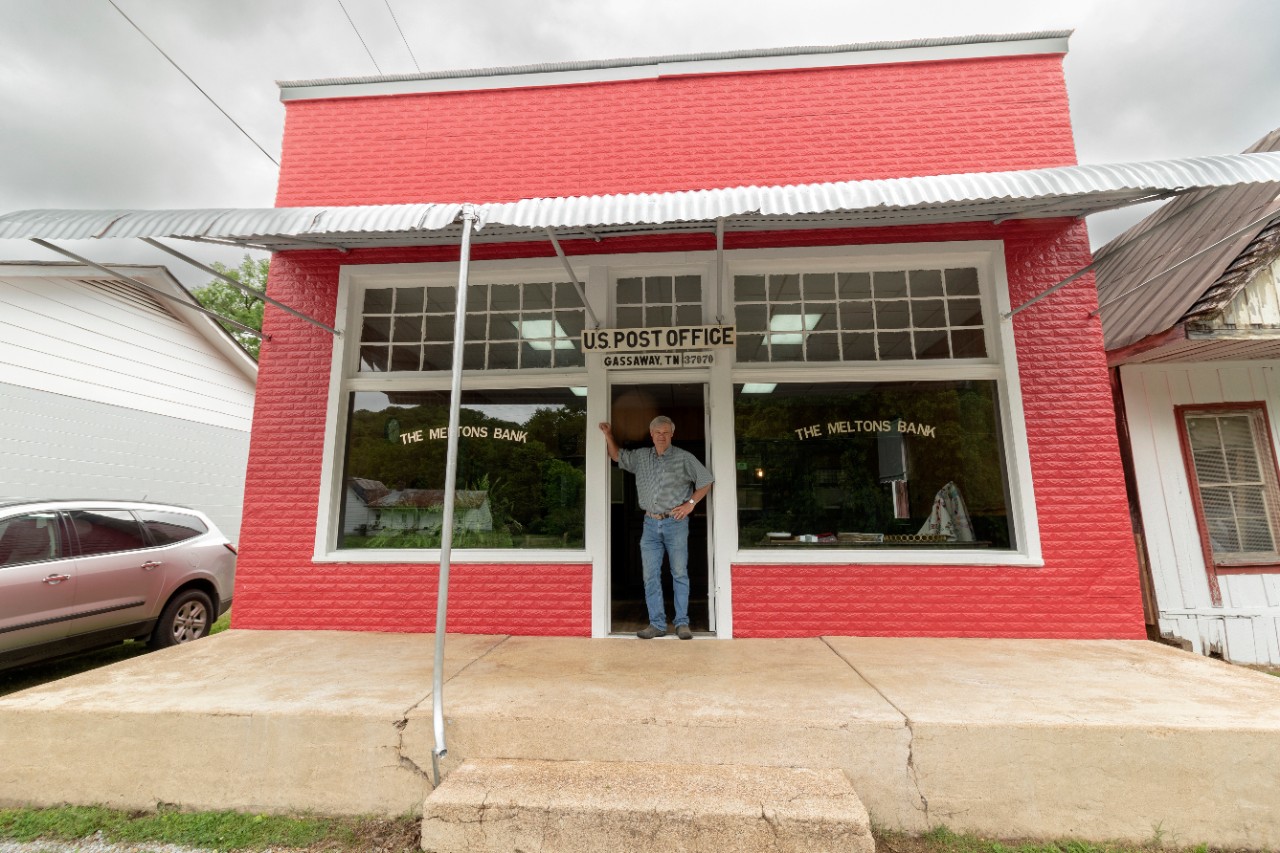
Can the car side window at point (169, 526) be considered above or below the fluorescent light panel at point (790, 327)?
below

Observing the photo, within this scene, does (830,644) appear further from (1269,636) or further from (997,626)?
(1269,636)

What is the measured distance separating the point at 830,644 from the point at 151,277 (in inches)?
389

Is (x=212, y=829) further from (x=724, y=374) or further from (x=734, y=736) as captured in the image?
(x=724, y=374)

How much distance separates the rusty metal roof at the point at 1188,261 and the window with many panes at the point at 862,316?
3.92 feet

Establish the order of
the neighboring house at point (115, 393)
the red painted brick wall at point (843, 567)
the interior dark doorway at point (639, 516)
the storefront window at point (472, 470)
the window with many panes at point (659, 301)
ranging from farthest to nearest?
the neighboring house at point (115, 393), the interior dark doorway at point (639, 516), the window with many panes at point (659, 301), the storefront window at point (472, 470), the red painted brick wall at point (843, 567)

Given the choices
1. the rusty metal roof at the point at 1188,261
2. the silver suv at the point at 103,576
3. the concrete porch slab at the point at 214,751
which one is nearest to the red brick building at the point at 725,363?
the rusty metal roof at the point at 1188,261

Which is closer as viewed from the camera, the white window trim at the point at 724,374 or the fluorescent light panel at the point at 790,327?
the white window trim at the point at 724,374

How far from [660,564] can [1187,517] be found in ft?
17.1

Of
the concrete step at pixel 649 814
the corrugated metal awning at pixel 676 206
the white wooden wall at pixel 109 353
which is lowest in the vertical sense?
the concrete step at pixel 649 814

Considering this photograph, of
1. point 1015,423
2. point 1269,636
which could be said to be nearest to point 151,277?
point 1015,423

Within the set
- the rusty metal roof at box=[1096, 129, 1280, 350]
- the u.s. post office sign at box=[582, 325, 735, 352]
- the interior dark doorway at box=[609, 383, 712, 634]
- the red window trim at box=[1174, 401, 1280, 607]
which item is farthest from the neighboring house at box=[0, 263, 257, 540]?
the red window trim at box=[1174, 401, 1280, 607]

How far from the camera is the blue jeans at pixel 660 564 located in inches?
196

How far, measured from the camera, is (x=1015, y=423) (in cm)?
508

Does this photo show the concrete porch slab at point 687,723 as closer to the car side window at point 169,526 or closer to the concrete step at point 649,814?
the concrete step at point 649,814
